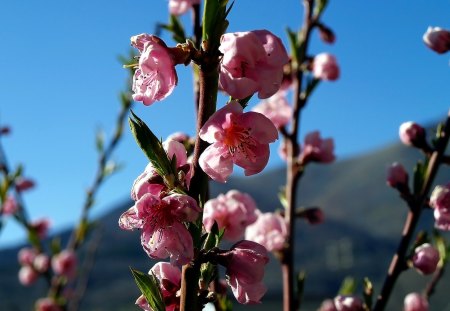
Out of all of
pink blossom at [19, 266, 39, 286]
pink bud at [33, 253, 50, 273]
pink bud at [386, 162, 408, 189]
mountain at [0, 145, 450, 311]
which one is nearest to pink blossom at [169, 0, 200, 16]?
pink bud at [386, 162, 408, 189]

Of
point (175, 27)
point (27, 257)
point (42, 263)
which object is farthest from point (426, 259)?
point (27, 257)

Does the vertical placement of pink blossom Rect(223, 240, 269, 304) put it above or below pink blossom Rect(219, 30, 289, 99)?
below

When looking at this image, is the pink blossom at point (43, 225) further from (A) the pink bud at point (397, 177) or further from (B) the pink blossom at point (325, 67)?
(A) the pink bud at point (397, 177)

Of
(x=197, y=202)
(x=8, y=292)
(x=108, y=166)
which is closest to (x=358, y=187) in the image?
(x=8, y=292)

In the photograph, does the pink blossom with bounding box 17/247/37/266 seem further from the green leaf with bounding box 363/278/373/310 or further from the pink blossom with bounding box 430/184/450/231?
the pink blossom with bounding box 430/184/450/231

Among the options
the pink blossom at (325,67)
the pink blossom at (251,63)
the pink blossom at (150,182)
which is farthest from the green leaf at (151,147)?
the pink blossom at (325,67)

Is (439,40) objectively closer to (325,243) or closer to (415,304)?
(415,304)

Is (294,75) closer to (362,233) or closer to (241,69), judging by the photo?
(241,69)
